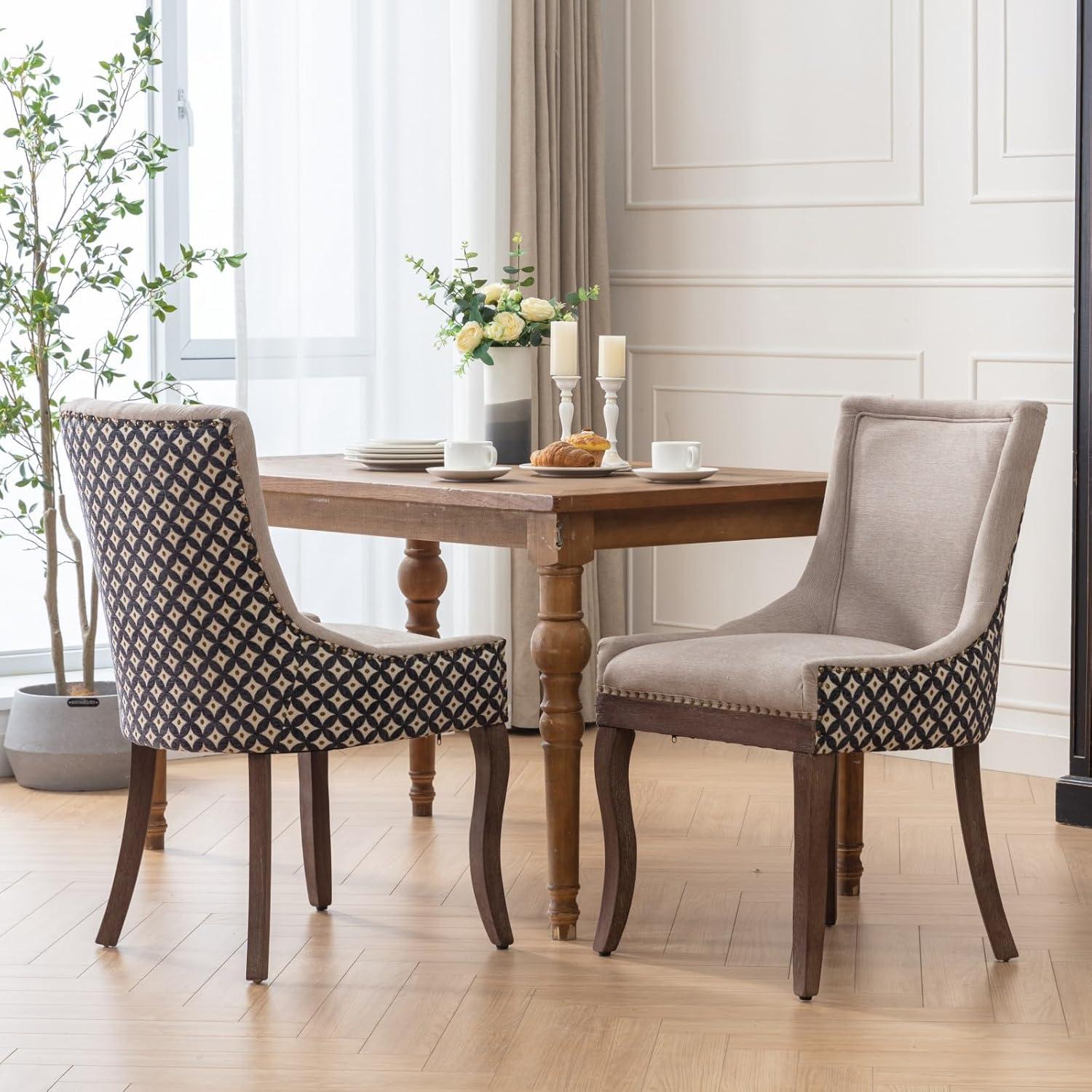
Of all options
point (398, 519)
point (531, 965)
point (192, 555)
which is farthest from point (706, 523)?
point (192, 555)

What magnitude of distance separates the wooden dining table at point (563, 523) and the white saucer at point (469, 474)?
0.06ft

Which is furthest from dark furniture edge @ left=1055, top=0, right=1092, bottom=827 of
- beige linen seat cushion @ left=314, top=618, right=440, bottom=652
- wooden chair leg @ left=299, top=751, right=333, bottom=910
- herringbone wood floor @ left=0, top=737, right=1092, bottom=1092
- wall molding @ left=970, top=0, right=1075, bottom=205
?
wooden chair leg @ left=299, top=751, right=333, bottom=910

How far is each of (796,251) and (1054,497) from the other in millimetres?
949

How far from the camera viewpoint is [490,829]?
2.95m

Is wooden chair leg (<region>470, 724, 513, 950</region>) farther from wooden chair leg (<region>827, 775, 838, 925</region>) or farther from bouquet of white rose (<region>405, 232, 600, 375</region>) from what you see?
bouquet of white rose (<region>405, 232, 600, 375</region>)

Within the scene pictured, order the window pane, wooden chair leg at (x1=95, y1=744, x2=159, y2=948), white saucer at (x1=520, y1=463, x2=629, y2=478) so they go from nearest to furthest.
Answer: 1. wooden chair leg at (x1=95, y1=744, x2=159, y2=948)
2. white saucer at (x1=520, y1=463, x2=629, y2=478)
3. the window pane

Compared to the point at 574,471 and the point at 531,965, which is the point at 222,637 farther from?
the point at 574,471

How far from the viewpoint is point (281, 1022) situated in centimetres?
261

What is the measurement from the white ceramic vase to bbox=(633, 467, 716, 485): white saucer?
0.42 meters

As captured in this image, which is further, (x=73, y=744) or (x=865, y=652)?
(x=73, y=744)

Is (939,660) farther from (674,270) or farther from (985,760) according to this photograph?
(674,270)

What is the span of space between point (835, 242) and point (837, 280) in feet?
0.31

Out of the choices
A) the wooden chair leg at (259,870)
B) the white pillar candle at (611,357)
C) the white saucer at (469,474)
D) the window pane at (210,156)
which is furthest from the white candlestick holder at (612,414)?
the window pane at (210,156)

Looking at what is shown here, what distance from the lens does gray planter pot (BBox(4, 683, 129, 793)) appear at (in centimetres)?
403
